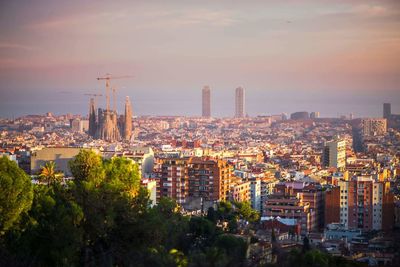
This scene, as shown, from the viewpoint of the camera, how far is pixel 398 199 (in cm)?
2395

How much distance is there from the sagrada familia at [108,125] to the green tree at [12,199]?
49.3m

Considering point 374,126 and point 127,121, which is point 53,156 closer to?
point 374,126

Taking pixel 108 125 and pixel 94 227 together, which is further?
pixel 108 125

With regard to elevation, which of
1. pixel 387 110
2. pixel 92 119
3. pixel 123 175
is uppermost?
pixel 387 110

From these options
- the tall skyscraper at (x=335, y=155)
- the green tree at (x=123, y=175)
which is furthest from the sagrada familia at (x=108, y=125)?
the green tree at (x=123, y=175)

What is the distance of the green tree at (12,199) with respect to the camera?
11.5 meters

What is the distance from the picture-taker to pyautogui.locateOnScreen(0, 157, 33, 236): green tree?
11523 millimetres

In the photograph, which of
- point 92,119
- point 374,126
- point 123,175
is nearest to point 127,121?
point 92,119

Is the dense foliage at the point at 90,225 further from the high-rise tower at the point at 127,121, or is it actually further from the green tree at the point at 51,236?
the high-rise tower at the point at 127,121

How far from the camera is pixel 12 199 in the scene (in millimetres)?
11539

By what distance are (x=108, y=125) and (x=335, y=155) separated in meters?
27.4

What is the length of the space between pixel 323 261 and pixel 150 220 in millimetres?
2313

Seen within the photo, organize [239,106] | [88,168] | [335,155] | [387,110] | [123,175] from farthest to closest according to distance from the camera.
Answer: [239,106] → [387,110] → [335,155] → [123,175] → [88,168]

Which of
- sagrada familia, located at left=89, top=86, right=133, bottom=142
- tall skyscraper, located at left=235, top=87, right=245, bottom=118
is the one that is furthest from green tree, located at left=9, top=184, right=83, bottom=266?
tall skyscraper, located at left=235, top=87, right=245, bottom=118
